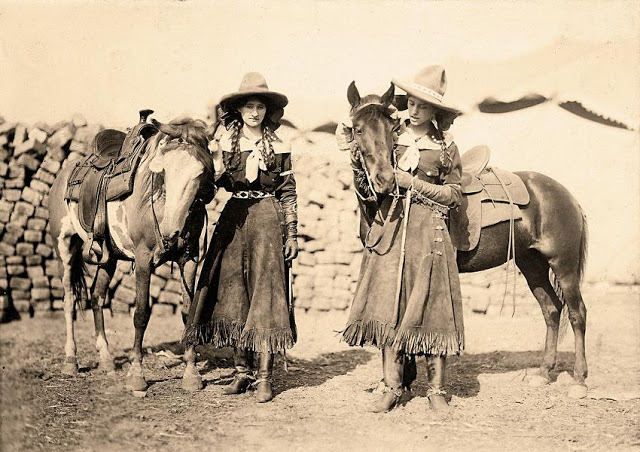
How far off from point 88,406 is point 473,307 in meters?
6.00

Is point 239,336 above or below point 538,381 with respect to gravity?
above

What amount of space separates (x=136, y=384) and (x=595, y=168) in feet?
29.6

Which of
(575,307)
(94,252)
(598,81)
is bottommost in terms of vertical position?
(575,307)

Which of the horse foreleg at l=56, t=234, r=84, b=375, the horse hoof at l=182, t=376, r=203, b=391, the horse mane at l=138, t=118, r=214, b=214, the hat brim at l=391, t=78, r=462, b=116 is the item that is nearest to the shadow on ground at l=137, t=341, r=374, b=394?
the horse hoof at l=182, t=376, r=203, b=391

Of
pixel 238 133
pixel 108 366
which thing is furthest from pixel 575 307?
pixel 108 366

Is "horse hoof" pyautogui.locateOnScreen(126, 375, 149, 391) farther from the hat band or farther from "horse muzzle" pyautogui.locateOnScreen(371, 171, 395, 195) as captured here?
the hat band

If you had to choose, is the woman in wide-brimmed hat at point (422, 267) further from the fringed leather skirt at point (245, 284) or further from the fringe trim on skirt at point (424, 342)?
the fringed leather skirt at point (245, 284)

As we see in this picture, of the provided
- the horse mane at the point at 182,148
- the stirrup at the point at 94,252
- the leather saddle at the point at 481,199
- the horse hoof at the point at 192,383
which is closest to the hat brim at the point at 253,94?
the horse mane at the point at 182,148

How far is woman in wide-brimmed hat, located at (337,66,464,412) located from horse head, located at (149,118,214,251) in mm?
1076

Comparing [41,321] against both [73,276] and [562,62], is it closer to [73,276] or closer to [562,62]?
[73,276]

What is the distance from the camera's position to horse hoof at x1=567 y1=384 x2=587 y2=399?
5.31 meters

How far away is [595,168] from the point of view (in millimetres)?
11125

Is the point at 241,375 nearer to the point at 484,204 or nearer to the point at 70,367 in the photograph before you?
the point at 70,367

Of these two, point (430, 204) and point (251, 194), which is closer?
point (430, 204)
